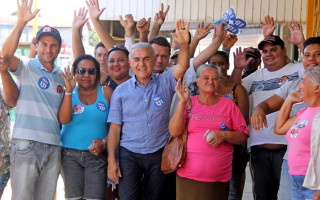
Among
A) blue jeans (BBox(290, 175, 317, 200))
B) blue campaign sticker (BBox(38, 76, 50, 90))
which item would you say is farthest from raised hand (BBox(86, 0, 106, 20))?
blue jeans (BBox(290, 175, 317, 200))

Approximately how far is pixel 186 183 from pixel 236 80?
1346 mm

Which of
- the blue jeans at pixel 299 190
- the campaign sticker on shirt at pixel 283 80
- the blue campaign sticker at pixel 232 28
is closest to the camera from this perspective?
the blue jeans at pixel 299 190

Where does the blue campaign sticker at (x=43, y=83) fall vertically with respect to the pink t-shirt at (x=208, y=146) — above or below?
above

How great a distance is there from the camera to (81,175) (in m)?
3.34

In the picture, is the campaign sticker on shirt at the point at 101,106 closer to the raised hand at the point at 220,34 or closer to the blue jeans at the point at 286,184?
the raised hand at the point at 220,34

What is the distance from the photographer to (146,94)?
3295 mm

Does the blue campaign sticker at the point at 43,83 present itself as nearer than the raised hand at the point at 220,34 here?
Yes

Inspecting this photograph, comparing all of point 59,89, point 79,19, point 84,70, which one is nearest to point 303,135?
point 84,70

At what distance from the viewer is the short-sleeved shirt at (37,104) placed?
3.20 meters

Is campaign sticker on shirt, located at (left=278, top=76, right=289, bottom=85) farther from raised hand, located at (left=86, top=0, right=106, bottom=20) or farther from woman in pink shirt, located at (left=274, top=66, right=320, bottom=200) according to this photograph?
raised hand, located at (left=86, top=0, right=106, bottom=20)

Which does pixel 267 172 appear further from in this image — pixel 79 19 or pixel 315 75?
pixel 79 19

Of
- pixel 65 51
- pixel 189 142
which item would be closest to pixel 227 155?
pixel 189 142

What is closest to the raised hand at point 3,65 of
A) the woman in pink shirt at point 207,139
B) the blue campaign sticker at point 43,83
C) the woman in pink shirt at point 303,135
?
the blue campaign sticker at point 43,83

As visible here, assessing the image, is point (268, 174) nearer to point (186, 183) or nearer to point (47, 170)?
point (186, 183)
